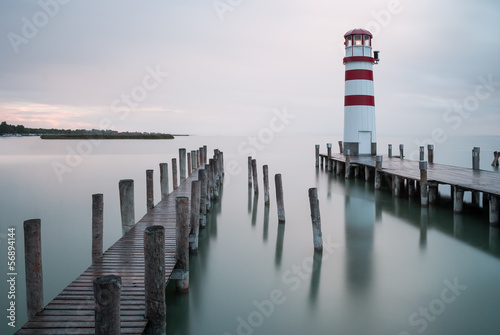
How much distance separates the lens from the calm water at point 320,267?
4844 millimetres

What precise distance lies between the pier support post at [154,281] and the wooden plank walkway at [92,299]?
0.37 feet

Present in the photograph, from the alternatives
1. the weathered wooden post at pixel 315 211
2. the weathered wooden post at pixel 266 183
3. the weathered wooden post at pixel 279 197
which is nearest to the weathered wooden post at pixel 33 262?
the weathered wooden post at pixel 315 211

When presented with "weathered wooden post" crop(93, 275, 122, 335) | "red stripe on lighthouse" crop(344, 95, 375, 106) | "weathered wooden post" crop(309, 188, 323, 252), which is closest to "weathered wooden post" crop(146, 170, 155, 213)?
"weathered wooden post" crop(309, 188, 323, 252)

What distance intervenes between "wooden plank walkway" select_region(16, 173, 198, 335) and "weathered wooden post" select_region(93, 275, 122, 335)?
0.45 meters

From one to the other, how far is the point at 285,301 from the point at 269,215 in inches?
212

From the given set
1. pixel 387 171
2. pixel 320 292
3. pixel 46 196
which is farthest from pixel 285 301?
pixel 46 196

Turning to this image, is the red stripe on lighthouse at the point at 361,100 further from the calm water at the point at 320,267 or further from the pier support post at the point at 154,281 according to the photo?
the pier support post at the point at 154,281

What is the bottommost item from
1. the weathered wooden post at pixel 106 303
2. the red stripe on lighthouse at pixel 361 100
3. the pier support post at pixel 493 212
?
the pier support post at pixel 493 212

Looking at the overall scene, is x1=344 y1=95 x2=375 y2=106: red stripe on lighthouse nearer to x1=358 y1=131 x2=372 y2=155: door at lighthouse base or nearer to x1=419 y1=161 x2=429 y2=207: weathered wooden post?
x1=358 y1=131 x2=372 y2=155: door at lighthouse base

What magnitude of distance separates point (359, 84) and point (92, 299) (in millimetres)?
16133

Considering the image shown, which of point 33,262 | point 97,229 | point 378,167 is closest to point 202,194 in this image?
point 97,229

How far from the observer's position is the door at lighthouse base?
18.1m

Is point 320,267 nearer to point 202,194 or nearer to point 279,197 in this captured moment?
point 279,197

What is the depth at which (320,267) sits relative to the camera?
6641mm
